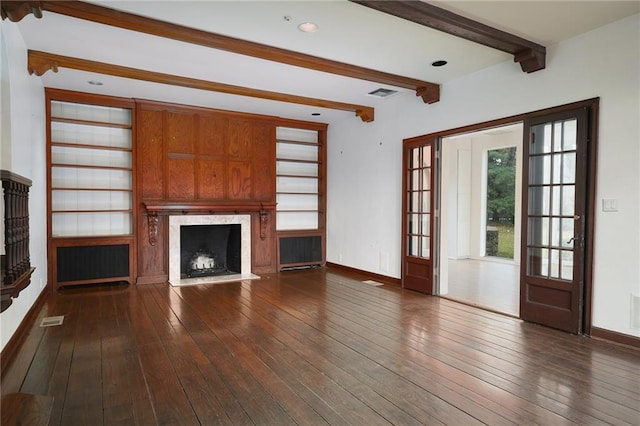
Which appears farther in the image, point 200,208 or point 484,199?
point 484,199

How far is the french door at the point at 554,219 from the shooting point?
147 inches

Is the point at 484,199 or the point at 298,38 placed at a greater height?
the point at 298,38

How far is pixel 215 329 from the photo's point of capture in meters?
3.84

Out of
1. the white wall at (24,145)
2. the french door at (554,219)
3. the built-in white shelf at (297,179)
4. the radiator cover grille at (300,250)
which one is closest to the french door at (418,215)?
the french door at (554,219)

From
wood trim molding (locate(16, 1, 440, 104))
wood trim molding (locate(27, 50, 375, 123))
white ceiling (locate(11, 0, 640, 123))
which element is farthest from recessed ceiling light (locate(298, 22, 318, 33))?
wood trim molding (locate(27, 50, 375, 123))

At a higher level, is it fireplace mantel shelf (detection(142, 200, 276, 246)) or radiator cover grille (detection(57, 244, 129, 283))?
fireplace mantel shelf (detection(142, 200, 276, 246))

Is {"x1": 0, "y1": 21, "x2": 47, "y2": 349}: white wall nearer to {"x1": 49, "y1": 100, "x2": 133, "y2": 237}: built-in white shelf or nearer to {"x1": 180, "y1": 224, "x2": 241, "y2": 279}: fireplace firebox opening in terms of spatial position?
{"x1": 49, "y1": 100, "x2": 133, "y2": 237}: built-in white shelf

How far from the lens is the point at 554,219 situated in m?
3.98

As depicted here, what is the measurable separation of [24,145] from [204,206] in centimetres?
272

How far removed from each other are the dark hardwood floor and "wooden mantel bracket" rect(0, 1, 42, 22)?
2708mm

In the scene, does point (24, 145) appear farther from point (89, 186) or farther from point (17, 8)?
point (89, 186)

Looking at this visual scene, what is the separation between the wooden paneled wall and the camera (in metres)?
6.11

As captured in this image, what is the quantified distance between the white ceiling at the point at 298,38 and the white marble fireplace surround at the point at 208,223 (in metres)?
2.08

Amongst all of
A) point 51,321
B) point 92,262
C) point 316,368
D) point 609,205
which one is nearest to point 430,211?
point 609,205
